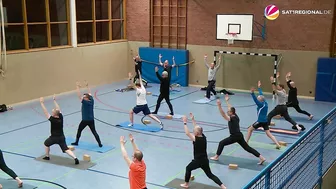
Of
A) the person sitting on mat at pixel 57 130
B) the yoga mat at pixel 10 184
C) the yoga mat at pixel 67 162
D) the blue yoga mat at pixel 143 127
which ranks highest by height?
the person sitting on mat at pixel 57 130

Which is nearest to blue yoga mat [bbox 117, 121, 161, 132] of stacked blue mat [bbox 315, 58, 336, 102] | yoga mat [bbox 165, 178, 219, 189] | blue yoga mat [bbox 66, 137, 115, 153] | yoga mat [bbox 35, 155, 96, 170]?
blue yoga mat [bbox 66, 137, 115, 153]

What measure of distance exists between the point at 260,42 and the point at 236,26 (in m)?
1.46

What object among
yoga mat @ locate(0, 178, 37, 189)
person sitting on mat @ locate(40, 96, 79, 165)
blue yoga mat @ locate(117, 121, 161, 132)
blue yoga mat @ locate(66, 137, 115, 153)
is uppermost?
person sitting on mat @ locate(40, 96, 79, 165)

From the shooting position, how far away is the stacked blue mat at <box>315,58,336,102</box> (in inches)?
756

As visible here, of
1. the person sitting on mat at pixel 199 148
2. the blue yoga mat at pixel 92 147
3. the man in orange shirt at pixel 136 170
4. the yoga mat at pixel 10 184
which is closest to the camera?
the man in orange shirt at pixel 136 170

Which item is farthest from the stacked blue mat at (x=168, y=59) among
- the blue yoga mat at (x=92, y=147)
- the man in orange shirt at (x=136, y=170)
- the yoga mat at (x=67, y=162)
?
the man in orange shirt at (x=136, y=170)

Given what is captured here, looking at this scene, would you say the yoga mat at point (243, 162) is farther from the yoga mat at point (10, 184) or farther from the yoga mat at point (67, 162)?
the yoga mat at point (10, 184)

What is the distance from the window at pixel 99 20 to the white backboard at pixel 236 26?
20.1 ft

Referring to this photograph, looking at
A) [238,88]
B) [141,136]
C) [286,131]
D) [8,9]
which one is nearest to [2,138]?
[141,136]

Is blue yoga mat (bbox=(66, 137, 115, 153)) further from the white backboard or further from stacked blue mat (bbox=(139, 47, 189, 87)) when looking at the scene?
stacked blue mat (bbox=(139, 47, 189, 87))

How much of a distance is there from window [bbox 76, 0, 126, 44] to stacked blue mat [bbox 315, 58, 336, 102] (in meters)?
11.1

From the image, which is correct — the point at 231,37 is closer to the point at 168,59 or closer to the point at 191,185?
the point at 168,59

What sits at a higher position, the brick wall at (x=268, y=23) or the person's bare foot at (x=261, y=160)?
the brick wall at (x=268, y=23)

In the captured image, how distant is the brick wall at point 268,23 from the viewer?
64.3ft
